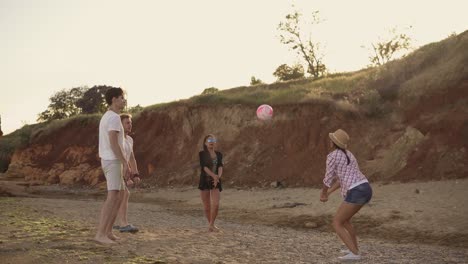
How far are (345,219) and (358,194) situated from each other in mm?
422

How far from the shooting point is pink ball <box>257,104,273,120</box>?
26.7 metres

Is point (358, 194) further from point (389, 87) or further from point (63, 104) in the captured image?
point (63, 104)

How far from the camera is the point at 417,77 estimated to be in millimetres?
24469

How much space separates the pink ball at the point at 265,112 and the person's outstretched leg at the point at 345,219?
63.6 feet

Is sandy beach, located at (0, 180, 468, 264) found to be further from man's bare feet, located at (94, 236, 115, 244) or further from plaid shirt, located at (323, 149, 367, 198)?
plaid shirt, located at (323, 149, 367, 198)

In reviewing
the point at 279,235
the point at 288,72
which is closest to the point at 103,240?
the point at 279,235

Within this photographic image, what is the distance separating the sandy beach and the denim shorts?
1.02m

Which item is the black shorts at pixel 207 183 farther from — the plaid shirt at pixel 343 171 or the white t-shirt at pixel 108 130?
the plaid shirt at pixel 343 171

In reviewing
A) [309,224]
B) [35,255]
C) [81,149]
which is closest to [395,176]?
[309,224]

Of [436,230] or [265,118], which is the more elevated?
[265,118]

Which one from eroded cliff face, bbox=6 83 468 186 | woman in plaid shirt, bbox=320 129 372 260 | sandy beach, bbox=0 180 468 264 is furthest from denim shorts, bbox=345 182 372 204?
eroded cliff face, bbox=6 83 468 186

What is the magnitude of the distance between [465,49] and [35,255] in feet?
71.7

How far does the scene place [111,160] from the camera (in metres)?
8.11

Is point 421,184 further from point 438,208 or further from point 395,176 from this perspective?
point 438,208
